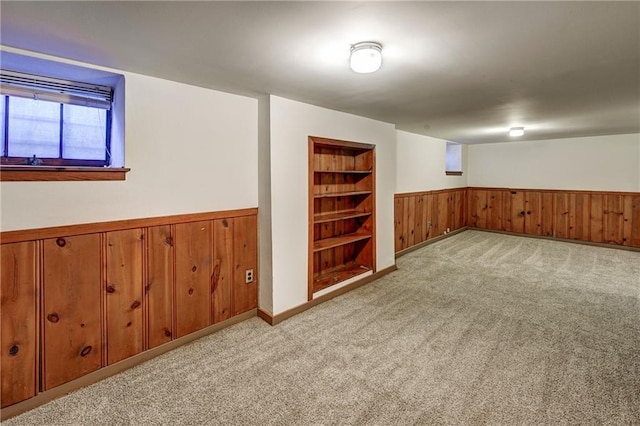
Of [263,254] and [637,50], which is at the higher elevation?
[637,50]

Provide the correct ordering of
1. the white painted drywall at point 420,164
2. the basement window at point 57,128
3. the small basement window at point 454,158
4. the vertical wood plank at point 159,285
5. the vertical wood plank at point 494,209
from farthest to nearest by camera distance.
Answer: the small basement window at point 454,158 → the vertical wood plank at point 494,209 → the white painted drywall at point 420,164 → the vertical wood plank at point 159,285 → the basement window at point 57,128

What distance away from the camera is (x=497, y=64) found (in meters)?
2.09

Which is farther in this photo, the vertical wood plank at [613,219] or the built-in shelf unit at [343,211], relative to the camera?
the vertical wood plank at [613,219]

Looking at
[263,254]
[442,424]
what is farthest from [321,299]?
[442,424]

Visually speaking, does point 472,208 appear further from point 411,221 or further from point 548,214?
point 411,221

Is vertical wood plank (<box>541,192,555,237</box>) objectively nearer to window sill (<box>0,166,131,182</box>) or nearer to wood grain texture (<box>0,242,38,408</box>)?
window sill (<box>0,166,131,182</box>)

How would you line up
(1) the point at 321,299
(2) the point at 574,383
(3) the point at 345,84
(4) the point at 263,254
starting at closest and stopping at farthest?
(2) the point at 574,383
(3) the point at 345,84
(4) the point at 263,254
(1) the point at 321,299

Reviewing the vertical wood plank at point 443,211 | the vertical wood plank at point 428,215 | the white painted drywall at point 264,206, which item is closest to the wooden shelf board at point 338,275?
the white painted drywall at point 264,206

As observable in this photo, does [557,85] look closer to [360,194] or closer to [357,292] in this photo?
[360,194]

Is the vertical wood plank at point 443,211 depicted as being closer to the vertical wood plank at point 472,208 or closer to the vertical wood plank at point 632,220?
the vertical wood plank at point 472,208

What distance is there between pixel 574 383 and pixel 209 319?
270 cm

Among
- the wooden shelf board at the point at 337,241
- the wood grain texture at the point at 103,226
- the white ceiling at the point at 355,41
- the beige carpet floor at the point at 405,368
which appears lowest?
the beige carpet floor at the point at 405,368

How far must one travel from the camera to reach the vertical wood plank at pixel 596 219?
19.2ft

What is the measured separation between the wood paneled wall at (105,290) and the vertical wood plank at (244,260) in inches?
0.5
